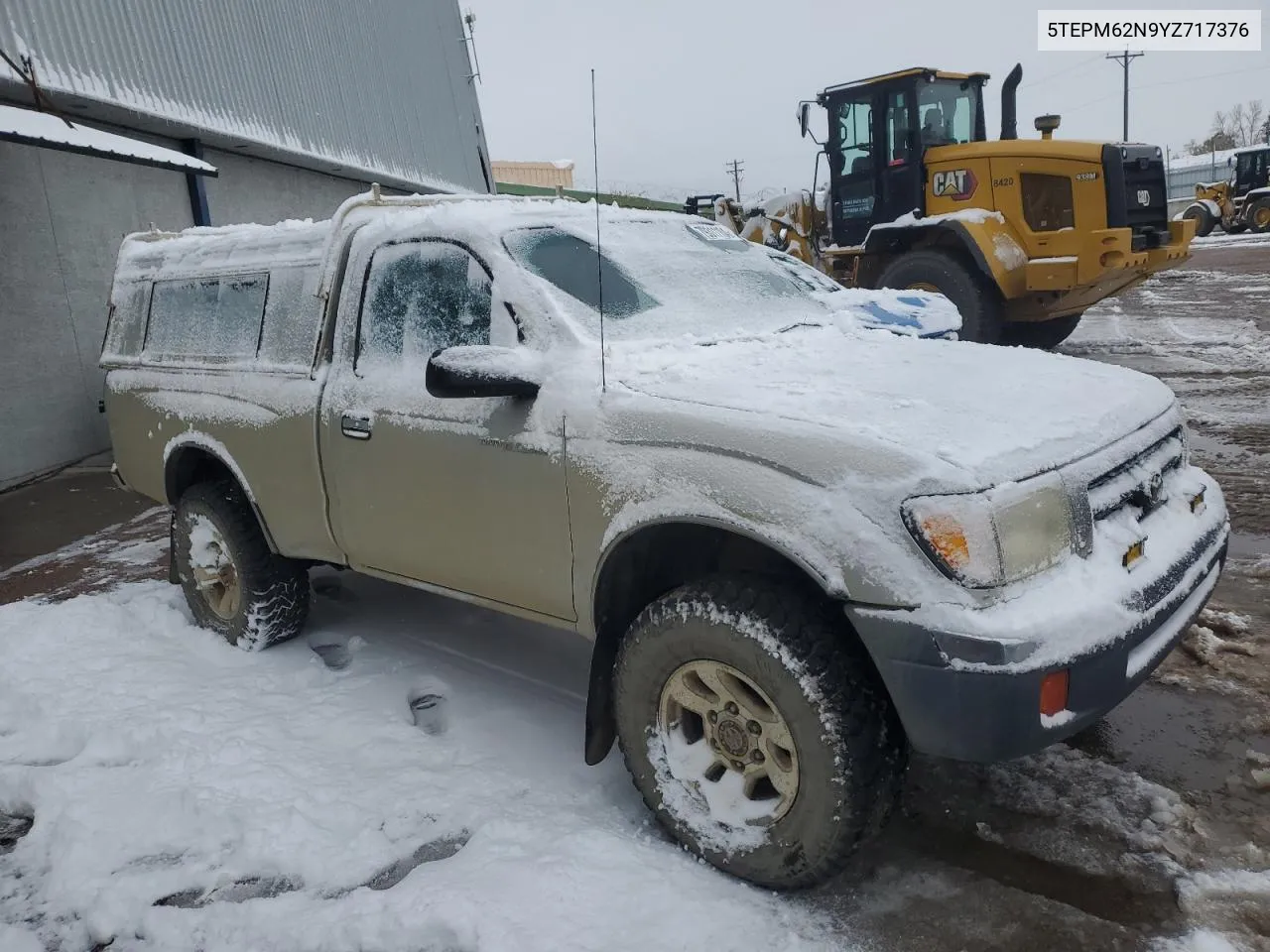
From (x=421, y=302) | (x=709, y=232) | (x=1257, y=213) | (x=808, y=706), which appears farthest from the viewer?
(x=1257, y=213)

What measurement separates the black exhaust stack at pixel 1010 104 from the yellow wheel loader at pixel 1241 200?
76.2 ft

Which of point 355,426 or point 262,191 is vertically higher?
point 262,191

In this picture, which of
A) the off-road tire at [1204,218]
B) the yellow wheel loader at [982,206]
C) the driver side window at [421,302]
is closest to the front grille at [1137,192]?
the yellow wheel loader at [982,206]

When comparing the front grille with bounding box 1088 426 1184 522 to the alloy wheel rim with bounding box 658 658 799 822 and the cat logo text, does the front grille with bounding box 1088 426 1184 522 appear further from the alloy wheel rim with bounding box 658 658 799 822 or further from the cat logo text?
the cat logo text

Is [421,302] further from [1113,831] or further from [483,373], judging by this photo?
[1113,831]

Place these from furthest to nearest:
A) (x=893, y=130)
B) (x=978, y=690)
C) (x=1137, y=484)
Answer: (x=893, y=130)
(x=1137, y=484)
(x=978, y=690)

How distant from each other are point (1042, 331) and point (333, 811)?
416 inches

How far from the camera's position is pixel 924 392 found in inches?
106

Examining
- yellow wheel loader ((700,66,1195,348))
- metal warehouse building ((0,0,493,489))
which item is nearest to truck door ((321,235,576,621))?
metal warehouse building ((0,0,493,489))

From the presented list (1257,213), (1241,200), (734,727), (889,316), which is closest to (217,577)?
(734,727)

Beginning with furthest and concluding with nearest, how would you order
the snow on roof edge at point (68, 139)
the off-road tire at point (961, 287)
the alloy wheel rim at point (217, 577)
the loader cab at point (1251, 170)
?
the loader cab at point (1251, 170) < the off-road tire at point (961, 287) < the snow on roof edge at point (68, 139) < the alloy wheel rim at point (217, 577)

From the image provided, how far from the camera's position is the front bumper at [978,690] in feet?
6.98

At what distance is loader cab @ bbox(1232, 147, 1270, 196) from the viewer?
3112cm

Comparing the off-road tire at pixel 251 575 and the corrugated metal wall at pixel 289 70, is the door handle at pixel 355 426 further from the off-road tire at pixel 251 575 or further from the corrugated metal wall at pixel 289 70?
the corrugated metal wall at pixel 289 70
